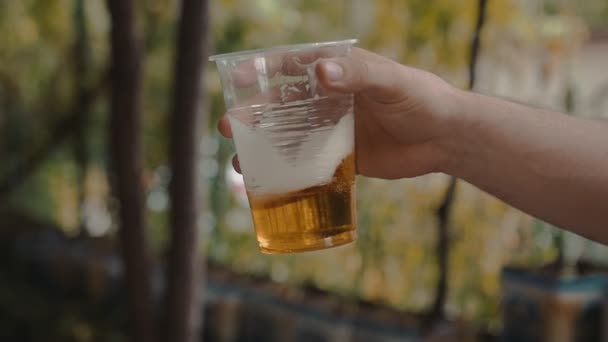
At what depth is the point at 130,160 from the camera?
2.55 metres

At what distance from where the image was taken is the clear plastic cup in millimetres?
898

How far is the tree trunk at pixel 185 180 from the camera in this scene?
7.32 ft

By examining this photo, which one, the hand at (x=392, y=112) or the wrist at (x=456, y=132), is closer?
the hand at (x=392, y=112)

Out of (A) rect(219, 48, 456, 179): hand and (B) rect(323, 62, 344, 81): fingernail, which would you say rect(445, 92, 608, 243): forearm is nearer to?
(A) rect(219, 48, 456, 179): hand

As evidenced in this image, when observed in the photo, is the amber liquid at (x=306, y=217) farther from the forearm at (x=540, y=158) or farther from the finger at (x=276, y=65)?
the forearm at (x=540, y=158)

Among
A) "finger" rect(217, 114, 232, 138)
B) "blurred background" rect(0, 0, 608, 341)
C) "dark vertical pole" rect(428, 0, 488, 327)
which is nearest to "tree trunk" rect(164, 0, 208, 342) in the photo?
"blurred background" rect(0, 0, 608, 341)

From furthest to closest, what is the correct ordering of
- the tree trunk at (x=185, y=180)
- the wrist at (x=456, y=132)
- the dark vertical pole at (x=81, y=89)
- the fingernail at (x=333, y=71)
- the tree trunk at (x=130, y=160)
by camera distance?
the dark vertical pole at (x=81, y=89) < the tree trunk at (x=130, y=160) < the tree trunk at (x=185, y=180) < the wrist at (x=456, y=132) < the fingernail at (x=333, y=71)

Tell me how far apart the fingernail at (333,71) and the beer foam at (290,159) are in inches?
2.6

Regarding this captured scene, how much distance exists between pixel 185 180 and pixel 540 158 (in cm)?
135

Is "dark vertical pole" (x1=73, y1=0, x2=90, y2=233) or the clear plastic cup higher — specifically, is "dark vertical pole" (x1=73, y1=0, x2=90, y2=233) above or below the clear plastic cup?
below

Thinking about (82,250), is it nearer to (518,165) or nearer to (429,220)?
(429,220)

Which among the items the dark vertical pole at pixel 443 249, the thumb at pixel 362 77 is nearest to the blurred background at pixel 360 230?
the dark vertical pole at pixel 443 249

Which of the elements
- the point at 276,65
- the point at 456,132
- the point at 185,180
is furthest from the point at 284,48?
the point at 185,180

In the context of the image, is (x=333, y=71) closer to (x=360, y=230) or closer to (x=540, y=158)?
(x=540, y=158)
